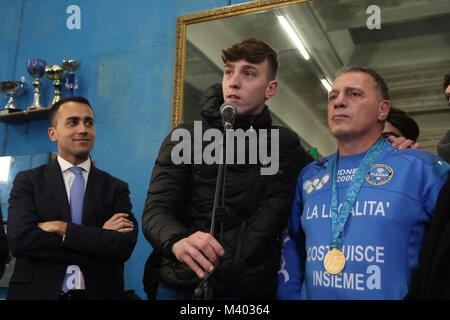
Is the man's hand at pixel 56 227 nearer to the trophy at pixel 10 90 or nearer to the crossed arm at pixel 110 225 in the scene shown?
the crossed arm at pixel 110 225

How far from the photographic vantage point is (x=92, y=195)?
2.21m

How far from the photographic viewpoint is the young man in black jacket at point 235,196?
5.27 ft

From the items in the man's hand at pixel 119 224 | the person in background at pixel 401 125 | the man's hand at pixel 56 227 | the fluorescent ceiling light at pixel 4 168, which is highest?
the fluorescent ceiling light at pixel 4 168

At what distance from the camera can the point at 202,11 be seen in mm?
3205

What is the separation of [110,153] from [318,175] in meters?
2.02

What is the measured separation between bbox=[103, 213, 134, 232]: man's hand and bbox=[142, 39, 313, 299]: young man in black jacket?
419 millimetres

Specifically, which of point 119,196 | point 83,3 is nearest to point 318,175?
point 119,196

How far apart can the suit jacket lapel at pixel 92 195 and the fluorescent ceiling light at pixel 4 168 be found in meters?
1.51

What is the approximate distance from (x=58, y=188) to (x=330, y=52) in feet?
5.41

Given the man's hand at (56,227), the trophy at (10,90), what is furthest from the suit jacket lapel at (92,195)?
the trophy at (10,90)

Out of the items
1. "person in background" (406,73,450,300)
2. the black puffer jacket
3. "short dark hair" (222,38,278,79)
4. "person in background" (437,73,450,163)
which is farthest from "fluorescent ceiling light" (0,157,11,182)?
"person in background" (406,73,450,300)

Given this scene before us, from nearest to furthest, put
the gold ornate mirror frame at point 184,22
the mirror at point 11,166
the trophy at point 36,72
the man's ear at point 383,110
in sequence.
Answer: the man's ear at point 383,110 → the gold ornate mirror frame at point 184,22 → the mirror at point 11,166 → the trophy at point 36,72

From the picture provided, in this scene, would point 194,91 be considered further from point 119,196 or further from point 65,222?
point 65,222

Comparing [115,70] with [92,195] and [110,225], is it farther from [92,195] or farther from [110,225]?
[110,225]
